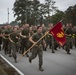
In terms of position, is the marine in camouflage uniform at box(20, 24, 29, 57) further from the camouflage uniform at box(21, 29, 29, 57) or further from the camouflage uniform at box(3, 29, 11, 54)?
the camouflage uniform at box(3, 29, 11, 54)

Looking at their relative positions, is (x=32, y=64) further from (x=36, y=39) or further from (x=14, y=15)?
(x=14, y=15)

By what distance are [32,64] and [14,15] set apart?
77.7 metres

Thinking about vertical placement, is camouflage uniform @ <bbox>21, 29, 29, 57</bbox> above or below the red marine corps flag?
below

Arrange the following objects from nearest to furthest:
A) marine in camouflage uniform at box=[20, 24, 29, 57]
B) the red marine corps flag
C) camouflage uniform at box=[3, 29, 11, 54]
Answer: the red marine corps flag < marine in camouflage uniform at box=[20, 24, 29, 57] < camouflage uniform at box=[3, 29, 11, 54]

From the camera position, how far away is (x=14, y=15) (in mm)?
88688

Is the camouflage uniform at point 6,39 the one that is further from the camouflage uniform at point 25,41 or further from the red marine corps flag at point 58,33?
the red marine corps flag at point 58,33

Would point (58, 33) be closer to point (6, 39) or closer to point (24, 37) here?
point (24, 37)

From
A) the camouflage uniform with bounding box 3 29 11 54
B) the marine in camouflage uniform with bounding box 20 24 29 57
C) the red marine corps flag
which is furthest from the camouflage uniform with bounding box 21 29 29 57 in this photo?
the red marine corps flag

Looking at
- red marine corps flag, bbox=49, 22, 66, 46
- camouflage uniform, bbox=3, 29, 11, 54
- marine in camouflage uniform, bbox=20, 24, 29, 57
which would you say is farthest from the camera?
camouflage uniform, bbox=3, 29, 11, 54

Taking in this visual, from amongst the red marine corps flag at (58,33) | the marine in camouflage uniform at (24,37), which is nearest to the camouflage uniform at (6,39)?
the marine in camouflage uniform at (24,37)

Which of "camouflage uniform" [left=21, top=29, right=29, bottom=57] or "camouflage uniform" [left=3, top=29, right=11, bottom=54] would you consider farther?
"camouflage uniform" [left=3, top=29, right=11, bottom=54]

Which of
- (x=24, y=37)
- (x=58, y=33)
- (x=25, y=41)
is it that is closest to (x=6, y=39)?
(x=25, y=41)

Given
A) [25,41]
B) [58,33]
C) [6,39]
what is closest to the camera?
[58,33]

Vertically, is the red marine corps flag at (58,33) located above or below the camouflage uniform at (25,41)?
above
